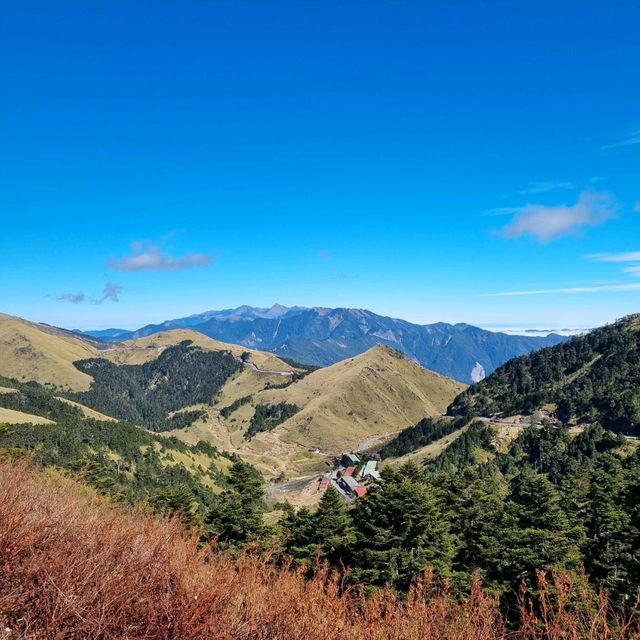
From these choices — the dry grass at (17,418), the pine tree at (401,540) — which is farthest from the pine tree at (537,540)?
the dry grass at (17,418)

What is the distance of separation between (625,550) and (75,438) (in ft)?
406

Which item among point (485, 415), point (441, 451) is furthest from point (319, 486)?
point (485, 415)

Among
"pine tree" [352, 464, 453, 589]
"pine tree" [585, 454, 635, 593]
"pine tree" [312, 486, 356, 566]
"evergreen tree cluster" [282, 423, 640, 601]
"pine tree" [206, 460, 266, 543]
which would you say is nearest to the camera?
"pine tree" [352, 464, 453, 589]

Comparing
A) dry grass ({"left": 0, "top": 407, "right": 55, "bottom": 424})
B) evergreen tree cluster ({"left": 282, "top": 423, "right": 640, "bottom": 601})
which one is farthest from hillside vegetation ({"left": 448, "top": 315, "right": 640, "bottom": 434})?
dry grass ({"left": 0, "top": 407, "right": 55, "bottom": 424})

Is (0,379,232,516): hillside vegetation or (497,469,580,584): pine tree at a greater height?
(497,469,580,584): pine tree

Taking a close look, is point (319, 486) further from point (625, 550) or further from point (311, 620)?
point (311, 620)

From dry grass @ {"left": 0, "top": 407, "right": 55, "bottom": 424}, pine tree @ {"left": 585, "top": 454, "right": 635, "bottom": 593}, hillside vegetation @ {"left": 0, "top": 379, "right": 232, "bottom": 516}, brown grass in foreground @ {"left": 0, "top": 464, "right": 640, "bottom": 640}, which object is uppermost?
brown grass in foreground @ {"left": 0, "top": 464, "right": 640, "bottom": 640}

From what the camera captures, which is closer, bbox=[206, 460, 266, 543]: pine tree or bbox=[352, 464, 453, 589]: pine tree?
bbox=[352, 464, 453, 589]: pine tree

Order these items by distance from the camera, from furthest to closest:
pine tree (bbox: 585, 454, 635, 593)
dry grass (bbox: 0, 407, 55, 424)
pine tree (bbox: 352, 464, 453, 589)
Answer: dry grass (bbox: 0, 407, 55, 424) < pine tree (bbox: 585, 454, 635, 593) < pine tree (bbox: 352, 464, 453, 589)

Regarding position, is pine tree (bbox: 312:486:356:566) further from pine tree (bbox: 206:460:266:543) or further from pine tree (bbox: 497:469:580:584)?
pine tree (bbox: 497:469:580:584)

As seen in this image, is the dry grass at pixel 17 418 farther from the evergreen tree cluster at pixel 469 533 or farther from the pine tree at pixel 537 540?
the pine tree at pixel 537 540

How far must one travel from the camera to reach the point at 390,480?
31156mm

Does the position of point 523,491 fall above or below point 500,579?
above

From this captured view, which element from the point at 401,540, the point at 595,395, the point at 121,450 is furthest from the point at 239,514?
the point at 595,395
